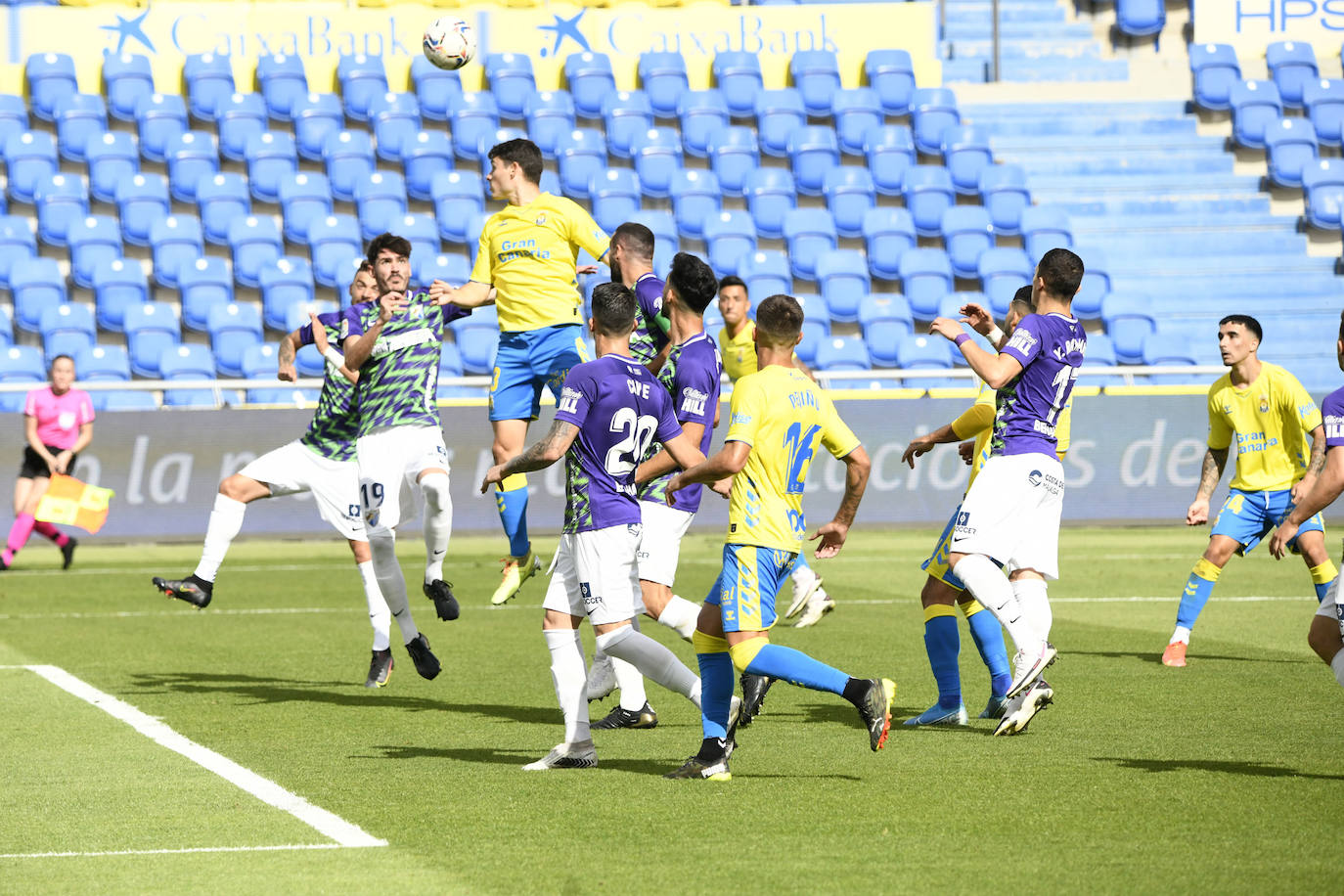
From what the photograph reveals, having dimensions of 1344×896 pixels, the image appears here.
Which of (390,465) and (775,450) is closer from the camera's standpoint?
(775,450)

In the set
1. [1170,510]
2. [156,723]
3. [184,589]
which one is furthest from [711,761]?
[1170,510]

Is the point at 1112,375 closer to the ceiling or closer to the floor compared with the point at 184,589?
closer to the floor

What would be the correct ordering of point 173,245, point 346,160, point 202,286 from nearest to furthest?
point 202,286 < point 173,245 < point 346,160

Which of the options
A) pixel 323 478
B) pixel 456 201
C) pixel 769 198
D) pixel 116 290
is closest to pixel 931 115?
pixel 769 198

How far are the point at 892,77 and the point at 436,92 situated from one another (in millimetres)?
6668

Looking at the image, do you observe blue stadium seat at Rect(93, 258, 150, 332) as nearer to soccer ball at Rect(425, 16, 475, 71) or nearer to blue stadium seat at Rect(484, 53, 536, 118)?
blue stadium seat at Rect(484, 53, 536, 118)

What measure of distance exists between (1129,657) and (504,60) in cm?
1641

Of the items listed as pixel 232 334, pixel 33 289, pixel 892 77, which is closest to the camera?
pixel 232 334

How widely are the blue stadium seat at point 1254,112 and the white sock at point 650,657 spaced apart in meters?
21.4

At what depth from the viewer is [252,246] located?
22.3 metres

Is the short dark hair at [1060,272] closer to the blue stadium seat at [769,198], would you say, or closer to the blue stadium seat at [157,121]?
the blue stadium seat at [769,198]

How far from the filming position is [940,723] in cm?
828

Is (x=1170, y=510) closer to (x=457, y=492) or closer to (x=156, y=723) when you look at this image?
(x=457, y=492)

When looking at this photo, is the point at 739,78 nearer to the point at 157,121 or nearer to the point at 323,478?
the point at 157,121
